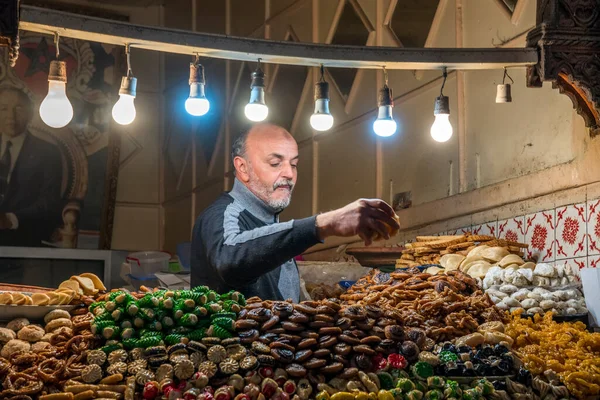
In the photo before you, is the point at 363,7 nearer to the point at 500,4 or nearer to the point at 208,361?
the point at 500,4

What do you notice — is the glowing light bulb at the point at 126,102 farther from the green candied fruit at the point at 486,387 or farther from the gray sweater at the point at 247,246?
the green candied fruit at the point at 486,387

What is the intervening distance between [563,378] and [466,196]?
8.46 feet

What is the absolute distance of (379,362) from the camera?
10.5 ft

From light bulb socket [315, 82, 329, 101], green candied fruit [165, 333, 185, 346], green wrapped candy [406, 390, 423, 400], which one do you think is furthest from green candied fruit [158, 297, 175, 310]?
light bulb socket [315, 82, 329, 101]

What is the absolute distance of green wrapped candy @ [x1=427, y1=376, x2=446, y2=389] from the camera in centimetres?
313

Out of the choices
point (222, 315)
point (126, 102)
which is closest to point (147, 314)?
point (222, 315)

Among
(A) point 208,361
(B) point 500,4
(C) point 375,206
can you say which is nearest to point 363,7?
(B) point 500,4

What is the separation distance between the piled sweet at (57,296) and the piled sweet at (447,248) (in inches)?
91.0

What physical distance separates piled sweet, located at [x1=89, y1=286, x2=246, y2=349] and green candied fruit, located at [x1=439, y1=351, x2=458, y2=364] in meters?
0.82

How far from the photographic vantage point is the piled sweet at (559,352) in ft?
11.4

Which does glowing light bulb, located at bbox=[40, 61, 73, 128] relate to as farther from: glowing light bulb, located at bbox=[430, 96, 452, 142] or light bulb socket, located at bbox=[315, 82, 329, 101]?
glowing light bulb, located at bbox=[430, 96, 452, 142]

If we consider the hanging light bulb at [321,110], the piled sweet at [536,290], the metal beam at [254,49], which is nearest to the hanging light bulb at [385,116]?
the metal beam at [254,49]

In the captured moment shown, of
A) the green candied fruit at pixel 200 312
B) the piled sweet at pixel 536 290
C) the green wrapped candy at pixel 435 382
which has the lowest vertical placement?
the green wrapped candy at pixel 435 382

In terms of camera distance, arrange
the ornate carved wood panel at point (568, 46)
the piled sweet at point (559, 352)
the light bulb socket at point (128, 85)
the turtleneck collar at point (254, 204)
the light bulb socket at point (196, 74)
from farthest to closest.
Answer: the ornate carved wood panel at point (568, 46)
the turtleneck collar at point (254, 204)
the light bulb socket at point (196, 74)
the light bulb socket at point (128, 85)
the piled sweet at point (559, 352)
